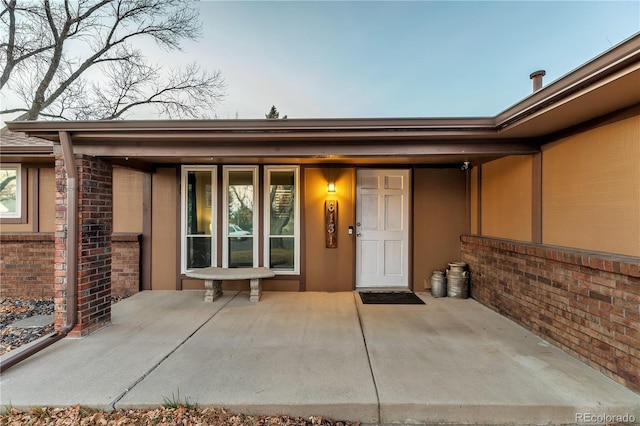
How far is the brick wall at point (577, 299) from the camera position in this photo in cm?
223

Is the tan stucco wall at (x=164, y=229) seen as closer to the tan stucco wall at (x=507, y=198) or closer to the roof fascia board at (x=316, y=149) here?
the roof fascia board at (x=316, y=149)

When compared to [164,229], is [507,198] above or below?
above

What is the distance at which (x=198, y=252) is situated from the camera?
5.13 meters

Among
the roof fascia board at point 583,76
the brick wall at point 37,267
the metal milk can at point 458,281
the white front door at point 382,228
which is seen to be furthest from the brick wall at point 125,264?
the roof fascia board at point 583,76

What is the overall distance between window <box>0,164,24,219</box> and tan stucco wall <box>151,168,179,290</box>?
2.47 meters

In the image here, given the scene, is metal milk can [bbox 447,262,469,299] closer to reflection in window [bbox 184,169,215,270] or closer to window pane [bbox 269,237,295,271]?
window pane [bbox 269,237,295,271]

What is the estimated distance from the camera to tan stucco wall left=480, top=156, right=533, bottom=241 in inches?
142

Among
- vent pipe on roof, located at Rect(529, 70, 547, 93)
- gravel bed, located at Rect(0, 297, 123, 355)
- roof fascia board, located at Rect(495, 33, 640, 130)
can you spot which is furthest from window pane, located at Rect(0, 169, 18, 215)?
vent pipe on roof, located at Rect(529, 70, 547, 93)

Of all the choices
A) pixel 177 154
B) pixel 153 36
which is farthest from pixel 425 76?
pixel 153 36

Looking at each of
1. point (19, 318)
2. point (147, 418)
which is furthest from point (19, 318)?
point (147, 418)

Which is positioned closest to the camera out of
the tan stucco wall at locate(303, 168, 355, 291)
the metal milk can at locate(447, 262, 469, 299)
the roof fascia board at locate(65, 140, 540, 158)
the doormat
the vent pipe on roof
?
the roof fascia board at locate(65, 140, 540, 158)

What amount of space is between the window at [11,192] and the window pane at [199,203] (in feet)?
10.2

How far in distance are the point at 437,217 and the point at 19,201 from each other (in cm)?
777

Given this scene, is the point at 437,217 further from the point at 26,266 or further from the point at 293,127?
the point at 26,266
